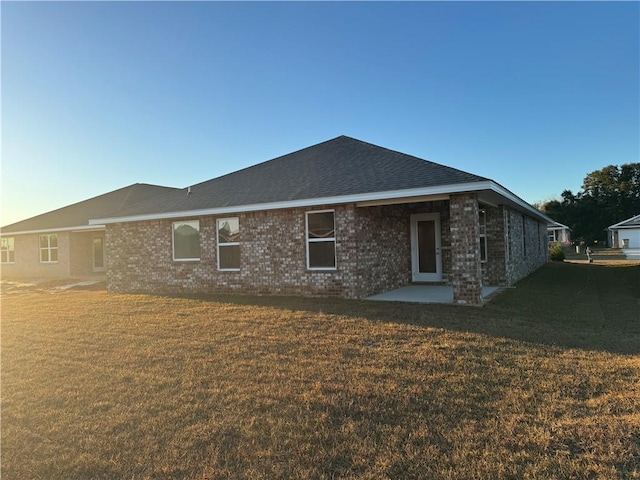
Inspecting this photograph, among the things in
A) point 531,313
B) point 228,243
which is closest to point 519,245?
point 531,313

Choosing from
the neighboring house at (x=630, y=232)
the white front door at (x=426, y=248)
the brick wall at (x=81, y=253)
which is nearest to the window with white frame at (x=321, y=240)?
the white front door at (x=426, y=248)

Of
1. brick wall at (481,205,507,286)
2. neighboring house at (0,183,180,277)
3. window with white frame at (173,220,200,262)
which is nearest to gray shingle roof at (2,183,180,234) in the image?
neighboring house at (0,183,180,277)

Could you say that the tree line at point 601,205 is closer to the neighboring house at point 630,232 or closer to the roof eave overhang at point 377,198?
the neighboring house at point 630,232

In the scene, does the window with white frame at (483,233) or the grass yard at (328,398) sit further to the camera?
the window with white frame at (483,233)

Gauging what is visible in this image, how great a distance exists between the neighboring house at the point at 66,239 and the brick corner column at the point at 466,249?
16613 mm

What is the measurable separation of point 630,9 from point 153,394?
12494mm

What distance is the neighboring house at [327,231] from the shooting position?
30.5ft

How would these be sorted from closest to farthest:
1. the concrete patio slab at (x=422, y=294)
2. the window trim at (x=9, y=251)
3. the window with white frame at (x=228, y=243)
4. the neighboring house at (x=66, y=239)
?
the concrete patio slab at (x=422, y=294) → the window with white frame at (x=228, y=243) → the neighboring house at (x=66, y=239) → the window trim at (x=9, y=251)

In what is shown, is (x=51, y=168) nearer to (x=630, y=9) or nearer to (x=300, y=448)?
(x=300, y=448)

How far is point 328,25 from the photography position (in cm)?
1095

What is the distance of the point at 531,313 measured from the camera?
8211 millimetres

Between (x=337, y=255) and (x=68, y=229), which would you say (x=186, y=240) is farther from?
(x=68, y=229)

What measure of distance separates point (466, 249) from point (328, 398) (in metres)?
5.96

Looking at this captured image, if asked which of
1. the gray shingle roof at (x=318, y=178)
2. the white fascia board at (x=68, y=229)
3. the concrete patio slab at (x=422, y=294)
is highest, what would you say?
the gray shingle roof at (x=318, y=178)
